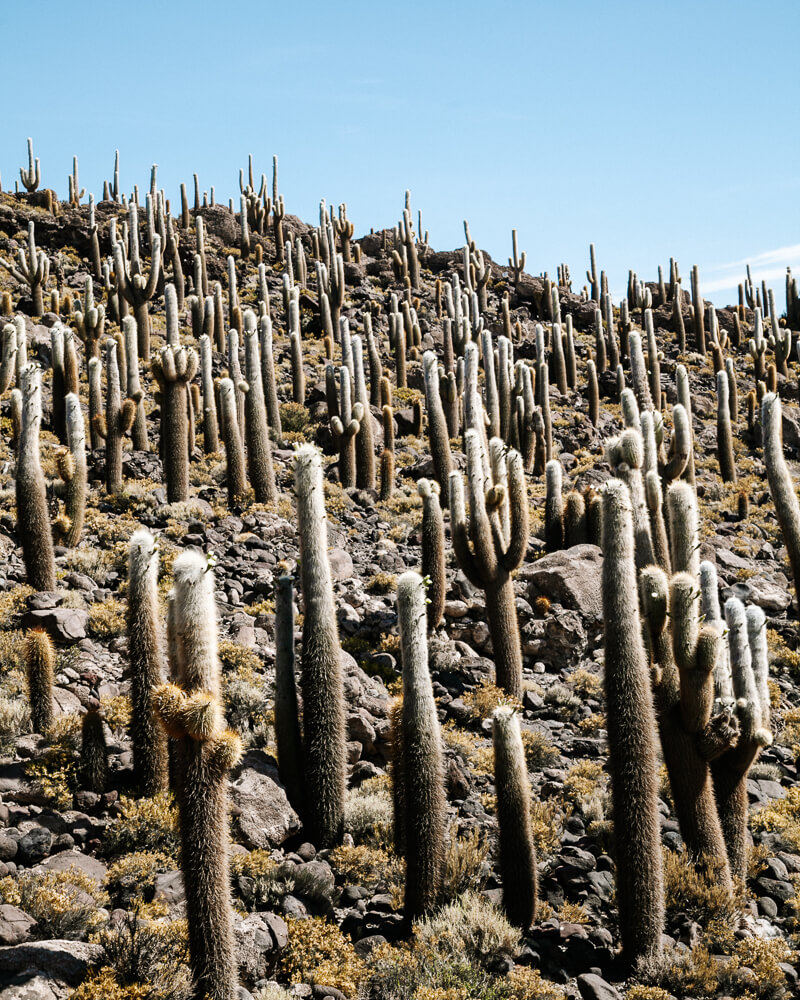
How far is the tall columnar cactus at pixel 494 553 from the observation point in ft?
39.8

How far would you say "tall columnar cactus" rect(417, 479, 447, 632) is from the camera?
43.5 ft

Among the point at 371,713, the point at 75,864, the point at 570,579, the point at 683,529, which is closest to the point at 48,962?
the point at 75,864

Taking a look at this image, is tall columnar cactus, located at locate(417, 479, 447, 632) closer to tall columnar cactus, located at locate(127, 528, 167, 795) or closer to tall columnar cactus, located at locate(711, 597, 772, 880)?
tall columnar cactus, located at locate(711, 597, 772, 880)

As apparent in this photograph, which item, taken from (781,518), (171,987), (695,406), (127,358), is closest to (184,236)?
(127,358)

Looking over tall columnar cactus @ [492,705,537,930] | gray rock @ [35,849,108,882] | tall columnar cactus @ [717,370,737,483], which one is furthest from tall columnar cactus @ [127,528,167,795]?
tall columnar cactus @ [717,370,737,483]

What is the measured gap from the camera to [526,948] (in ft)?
24.1

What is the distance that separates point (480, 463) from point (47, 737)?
6.83 meters

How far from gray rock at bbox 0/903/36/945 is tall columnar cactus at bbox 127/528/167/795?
83.2 inches

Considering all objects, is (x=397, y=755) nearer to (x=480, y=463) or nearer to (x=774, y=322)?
(x=480, y=463)

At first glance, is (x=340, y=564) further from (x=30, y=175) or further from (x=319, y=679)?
(x=30, y=175)

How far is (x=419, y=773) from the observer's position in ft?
25.6

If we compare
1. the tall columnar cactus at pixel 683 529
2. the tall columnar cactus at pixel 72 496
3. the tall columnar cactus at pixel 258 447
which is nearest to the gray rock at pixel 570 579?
the tall columnar cactus at pixel 683 529

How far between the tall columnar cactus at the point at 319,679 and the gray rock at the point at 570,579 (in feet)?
20.1

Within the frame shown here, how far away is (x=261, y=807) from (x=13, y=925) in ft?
8.59
